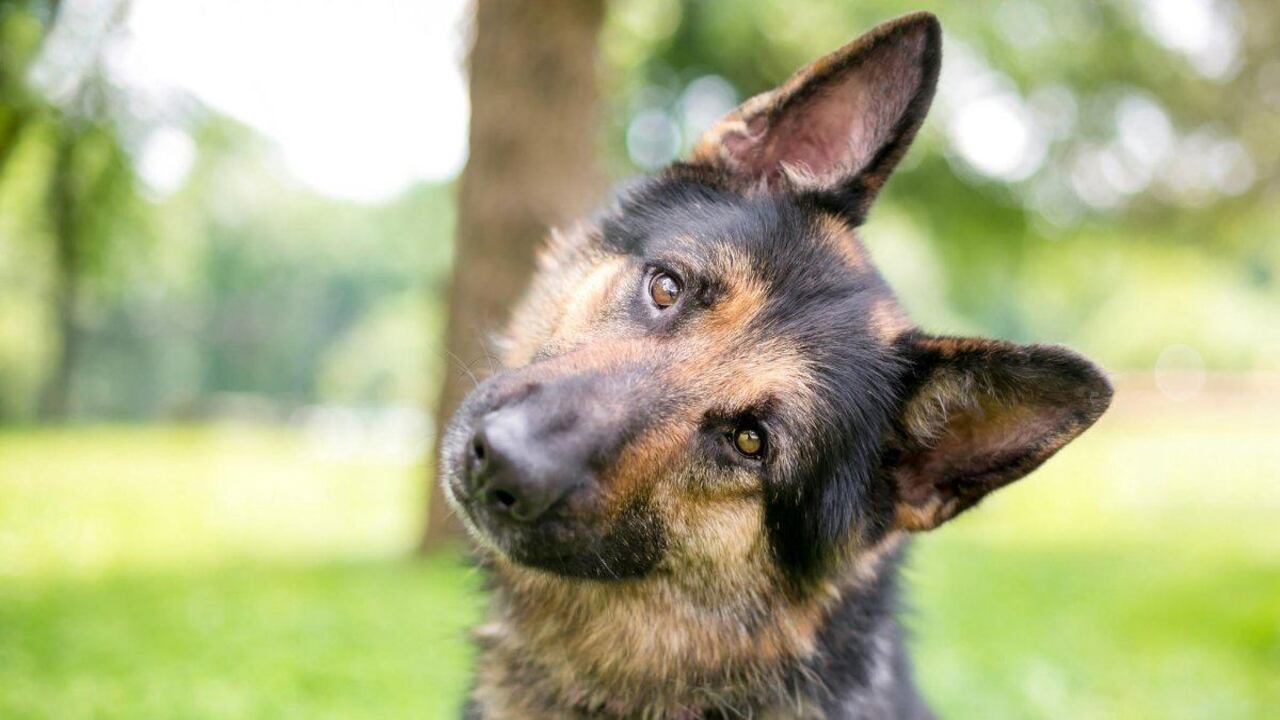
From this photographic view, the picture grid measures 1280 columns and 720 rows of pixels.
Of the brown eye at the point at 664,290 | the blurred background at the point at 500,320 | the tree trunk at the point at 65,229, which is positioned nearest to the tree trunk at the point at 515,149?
the blurred background at the point at 500,320

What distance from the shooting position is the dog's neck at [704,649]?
334cm

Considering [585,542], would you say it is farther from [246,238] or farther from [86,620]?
[246,238]

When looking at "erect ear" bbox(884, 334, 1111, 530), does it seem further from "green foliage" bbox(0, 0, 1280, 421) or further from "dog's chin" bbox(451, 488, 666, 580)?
"green foliage" bbox(0, 0, 1280, 421)

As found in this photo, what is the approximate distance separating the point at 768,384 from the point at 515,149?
6.42m

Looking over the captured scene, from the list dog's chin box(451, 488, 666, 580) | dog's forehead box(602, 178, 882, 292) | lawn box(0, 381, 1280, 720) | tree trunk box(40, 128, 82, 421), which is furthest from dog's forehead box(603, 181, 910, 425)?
tree trunk box(40, 128, 82, 421)

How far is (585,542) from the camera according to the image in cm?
291

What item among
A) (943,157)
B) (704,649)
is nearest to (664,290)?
(704,649)

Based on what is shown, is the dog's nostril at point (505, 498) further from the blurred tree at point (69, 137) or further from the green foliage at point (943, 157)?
the blurred tree at point (69, 137)

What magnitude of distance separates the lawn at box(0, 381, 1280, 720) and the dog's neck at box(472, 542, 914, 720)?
21.3 inches

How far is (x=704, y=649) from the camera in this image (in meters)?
3.35

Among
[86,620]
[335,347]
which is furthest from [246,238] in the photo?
[86,620]

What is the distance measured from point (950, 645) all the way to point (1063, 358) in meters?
5.75

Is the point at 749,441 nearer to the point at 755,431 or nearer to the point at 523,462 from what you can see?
the point at 755,431

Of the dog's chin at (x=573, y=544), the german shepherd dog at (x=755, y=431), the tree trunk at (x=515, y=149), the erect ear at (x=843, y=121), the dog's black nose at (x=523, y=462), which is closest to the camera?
the dog's black nose at (x=523, y=462)
